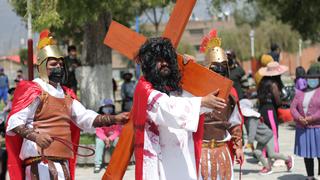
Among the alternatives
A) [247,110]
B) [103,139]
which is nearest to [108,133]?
[103,139]

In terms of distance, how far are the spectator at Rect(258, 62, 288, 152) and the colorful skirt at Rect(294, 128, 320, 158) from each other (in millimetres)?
1356

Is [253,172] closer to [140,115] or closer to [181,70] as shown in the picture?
[181,70]

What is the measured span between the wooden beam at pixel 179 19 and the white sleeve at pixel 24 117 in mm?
1161

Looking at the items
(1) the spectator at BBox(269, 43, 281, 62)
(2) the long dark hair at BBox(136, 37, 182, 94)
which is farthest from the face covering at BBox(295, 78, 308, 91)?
(2) the long dark hair at BBox(136, 37, 182, 94)

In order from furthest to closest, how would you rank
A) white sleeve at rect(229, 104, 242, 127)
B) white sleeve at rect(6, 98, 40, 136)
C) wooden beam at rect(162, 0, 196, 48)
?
white sleeve at rect(229, 104, 242, 127) → white sleeve at rect(6, 98, 40, 136) → wooden beam at rect(162, 0, 196, 48)

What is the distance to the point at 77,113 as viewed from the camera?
206 inches

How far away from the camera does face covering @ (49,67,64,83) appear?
5098 millimetres

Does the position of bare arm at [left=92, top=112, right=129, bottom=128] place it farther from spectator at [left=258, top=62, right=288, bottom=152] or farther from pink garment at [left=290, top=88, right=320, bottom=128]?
spectator at [left=258, top=62, right=288, bottom=152]

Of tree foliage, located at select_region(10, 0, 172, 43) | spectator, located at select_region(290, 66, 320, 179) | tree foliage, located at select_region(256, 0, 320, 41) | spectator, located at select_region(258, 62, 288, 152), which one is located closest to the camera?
spectator, located at select_region(290, 66, 320, 179)

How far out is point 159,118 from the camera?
429 centimetres

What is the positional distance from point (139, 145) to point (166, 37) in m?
0.83

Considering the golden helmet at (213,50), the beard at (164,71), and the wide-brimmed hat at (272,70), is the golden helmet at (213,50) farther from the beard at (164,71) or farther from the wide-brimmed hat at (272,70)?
the wide-brimmed hat at (272,70)

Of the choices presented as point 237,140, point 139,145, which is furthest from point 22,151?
point 237,140

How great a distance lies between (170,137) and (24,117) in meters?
1.21
